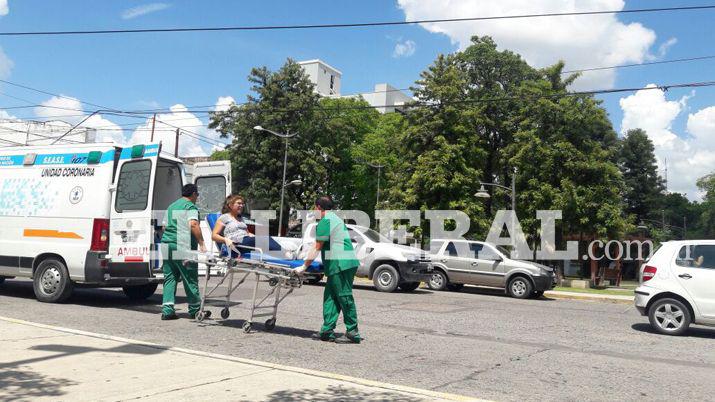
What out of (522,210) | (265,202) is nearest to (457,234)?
(522,210)

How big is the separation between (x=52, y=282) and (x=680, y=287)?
10.6 metres

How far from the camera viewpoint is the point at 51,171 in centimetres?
1053

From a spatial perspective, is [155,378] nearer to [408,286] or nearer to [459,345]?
[459,345]

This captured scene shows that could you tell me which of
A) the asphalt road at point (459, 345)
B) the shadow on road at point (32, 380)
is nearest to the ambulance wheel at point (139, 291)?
the asphalt road at point (459, 345)

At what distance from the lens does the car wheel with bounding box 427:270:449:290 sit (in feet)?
58.0

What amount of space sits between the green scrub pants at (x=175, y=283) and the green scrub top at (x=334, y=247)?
7.69 ft

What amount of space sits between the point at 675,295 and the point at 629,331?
0.97 m

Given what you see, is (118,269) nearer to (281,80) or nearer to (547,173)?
(547,173)

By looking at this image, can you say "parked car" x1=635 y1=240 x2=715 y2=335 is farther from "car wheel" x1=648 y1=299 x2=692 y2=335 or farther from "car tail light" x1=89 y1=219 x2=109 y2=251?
"car tail light" x1=89 y1=219 x2=109 y2=251

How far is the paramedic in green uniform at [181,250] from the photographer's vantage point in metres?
8.77

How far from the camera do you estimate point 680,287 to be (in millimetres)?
9789

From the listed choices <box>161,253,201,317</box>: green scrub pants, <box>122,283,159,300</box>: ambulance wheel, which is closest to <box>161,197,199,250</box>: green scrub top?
<box>161,253,201,317</box>: green scrub pants

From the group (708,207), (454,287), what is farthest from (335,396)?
(708,207)

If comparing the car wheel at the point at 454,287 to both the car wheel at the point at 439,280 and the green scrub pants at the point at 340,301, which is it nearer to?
the car wheel at the point at 439,280
